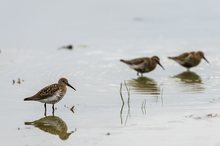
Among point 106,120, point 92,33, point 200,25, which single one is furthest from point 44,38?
point 106,120

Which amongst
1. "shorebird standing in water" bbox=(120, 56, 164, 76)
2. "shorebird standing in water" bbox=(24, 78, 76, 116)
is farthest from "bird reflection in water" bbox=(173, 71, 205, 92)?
"shorebird standing in water" bbox=(24, 78, 76, 116)

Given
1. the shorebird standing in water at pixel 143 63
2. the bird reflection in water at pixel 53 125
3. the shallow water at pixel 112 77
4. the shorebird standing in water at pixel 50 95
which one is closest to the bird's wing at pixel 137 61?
the shorebird standing in water at pixel 143 63

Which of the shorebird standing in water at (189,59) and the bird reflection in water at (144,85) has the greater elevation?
the shorebird standing in water at (189,59)

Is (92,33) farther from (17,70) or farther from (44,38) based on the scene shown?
(17,70)

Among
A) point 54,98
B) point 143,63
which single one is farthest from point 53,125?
point 143,63

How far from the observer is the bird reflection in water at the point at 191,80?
18.8m

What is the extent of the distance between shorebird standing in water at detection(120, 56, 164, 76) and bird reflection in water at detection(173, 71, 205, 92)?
0.69m

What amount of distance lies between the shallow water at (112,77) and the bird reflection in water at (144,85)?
24 mm

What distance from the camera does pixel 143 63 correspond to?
2097 centimetres

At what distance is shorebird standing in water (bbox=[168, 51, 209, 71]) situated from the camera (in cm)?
2144

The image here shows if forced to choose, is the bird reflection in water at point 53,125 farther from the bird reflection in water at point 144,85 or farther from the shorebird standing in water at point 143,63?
the shorebird standing in water at point 143,63

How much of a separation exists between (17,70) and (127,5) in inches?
446

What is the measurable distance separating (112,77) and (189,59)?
7.89 ft

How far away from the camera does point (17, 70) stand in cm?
2073
